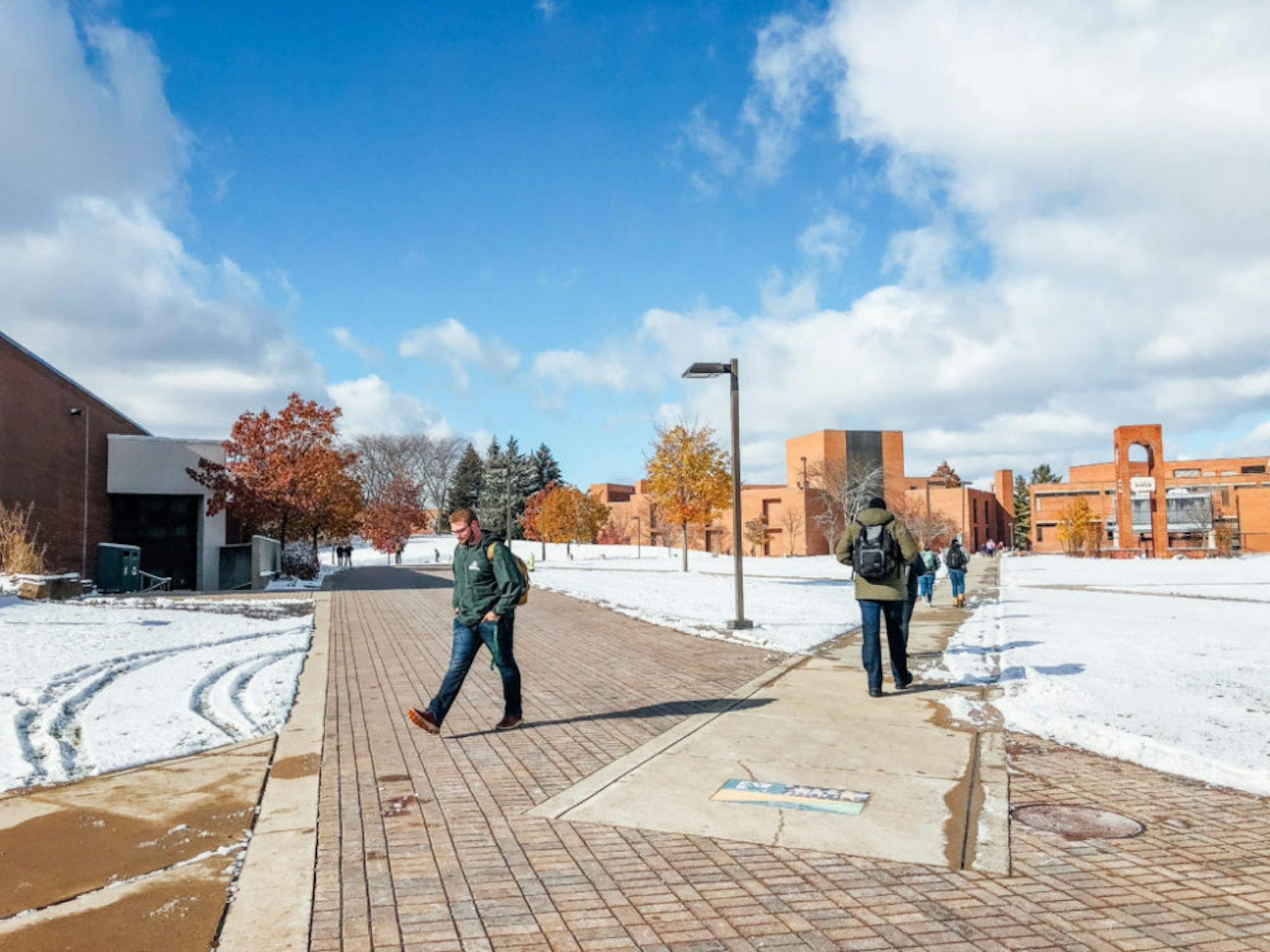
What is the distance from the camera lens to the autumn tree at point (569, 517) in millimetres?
64812

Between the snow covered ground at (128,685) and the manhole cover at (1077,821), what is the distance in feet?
16.8

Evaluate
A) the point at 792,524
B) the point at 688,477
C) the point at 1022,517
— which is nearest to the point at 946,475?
the point at 1022,517

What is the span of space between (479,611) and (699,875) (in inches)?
119

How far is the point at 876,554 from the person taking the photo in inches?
306

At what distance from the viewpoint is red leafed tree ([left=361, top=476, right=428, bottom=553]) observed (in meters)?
63.1

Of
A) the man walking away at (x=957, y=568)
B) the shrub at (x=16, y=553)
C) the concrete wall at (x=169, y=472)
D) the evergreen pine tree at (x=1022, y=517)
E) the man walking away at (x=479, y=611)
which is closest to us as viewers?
the man walking away at (x=479, y=611)

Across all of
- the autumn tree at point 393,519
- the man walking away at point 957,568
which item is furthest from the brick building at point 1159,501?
the autumn tree at point 393,519

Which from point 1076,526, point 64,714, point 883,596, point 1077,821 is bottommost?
point 1077,821

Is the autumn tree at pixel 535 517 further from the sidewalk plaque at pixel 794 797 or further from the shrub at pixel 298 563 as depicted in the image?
the sidewalk plaque at pixel 794 797

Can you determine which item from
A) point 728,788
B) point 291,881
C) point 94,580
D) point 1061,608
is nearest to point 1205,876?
point 728,788

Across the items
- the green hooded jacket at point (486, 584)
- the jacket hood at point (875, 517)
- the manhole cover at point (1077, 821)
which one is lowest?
the manhole cover at point (1077, 821)

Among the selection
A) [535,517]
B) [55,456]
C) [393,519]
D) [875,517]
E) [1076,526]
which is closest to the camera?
[875,517]

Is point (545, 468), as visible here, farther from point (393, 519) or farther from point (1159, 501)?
point (1159, 501)

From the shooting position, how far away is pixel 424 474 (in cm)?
8456
